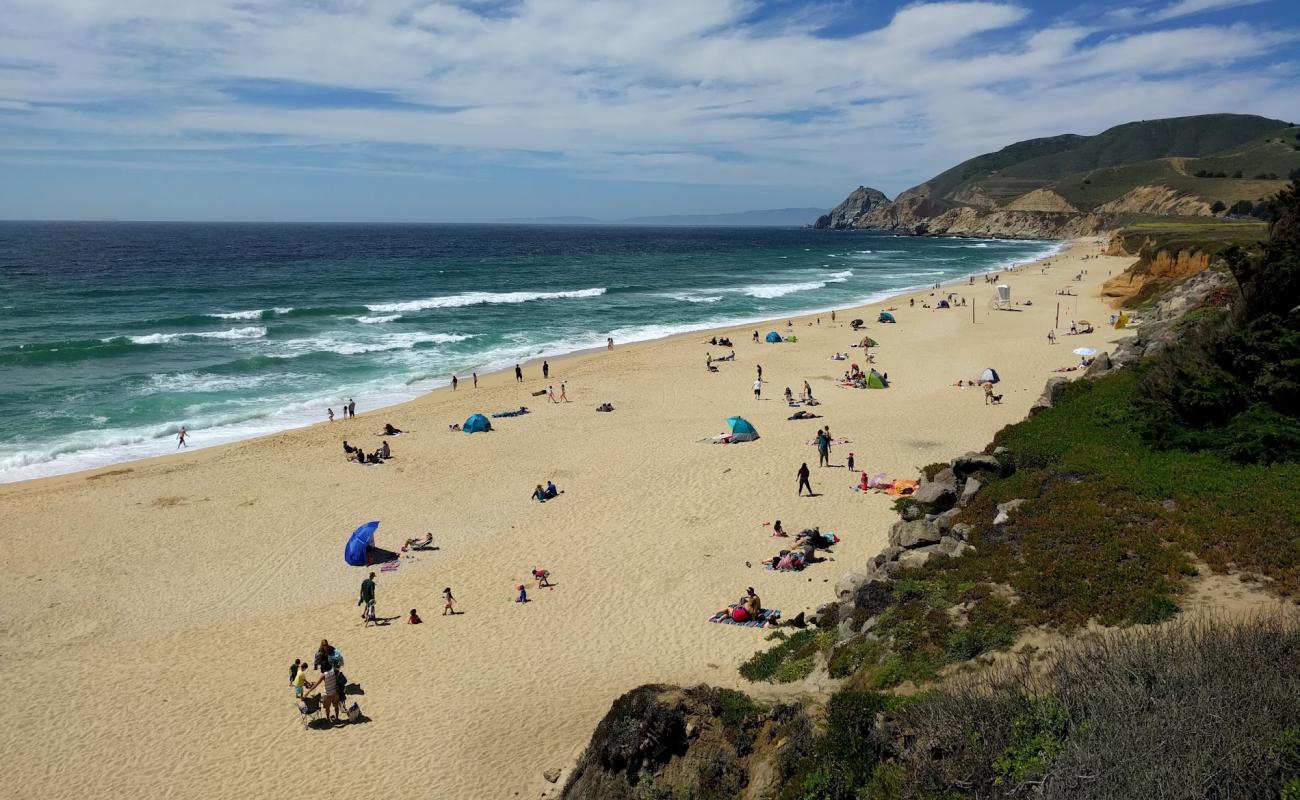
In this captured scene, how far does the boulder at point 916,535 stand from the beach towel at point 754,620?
7.88ft

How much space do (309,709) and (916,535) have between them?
959cm

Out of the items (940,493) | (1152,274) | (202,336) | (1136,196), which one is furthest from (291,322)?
(1136,196)

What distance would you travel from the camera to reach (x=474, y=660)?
13.2 m

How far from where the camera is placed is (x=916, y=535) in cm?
1217

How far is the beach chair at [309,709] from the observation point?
11.8 meters

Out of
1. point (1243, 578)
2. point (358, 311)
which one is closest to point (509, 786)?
point (1243, 578)

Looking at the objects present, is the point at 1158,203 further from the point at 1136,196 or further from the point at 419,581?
the point at 419,581

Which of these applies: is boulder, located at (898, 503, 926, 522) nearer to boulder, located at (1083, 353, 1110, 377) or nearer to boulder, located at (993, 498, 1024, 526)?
boulder, located at (993, 498, 1024, 526)

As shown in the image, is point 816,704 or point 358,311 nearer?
point 816,704

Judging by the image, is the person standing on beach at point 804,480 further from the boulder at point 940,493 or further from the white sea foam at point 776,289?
the white sea foam at point 776,289

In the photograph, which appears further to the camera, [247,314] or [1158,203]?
[1158,203]

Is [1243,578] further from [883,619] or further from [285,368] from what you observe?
[285,368]

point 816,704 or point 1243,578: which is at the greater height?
point 1243,578

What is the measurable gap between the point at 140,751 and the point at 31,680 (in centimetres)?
357
